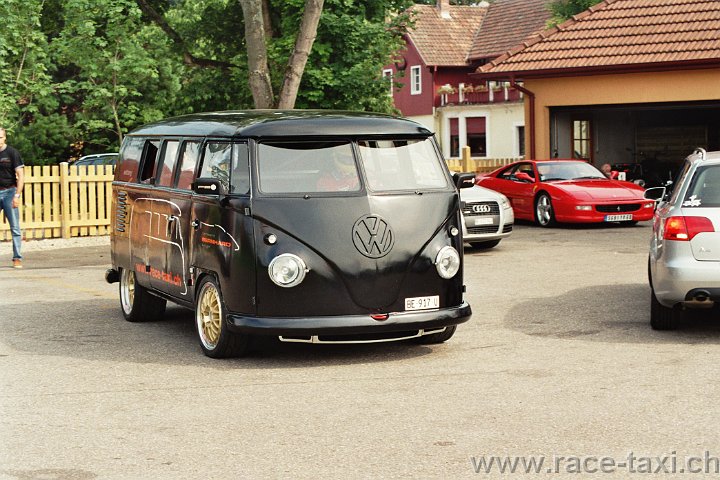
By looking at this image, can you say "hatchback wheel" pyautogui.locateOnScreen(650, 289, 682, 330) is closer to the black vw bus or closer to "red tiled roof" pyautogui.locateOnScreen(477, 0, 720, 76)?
the black vw bus

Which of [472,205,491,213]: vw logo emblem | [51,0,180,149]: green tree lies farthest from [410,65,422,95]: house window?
[472,205,491,213]: vw logo emblem

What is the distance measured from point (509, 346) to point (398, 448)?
383cm

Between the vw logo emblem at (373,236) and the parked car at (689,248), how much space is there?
2.43m

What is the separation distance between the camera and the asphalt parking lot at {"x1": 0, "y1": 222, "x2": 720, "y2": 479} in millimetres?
6781

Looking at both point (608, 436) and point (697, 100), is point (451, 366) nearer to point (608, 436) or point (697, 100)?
point (608, 436)

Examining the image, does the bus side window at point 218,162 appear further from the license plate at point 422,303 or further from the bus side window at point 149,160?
the license plate at point 422,303

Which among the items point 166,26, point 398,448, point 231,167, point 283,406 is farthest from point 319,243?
point 166,26

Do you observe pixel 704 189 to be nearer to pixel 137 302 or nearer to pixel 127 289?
pixel 137 302

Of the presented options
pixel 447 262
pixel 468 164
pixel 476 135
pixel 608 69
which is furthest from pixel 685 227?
pixel 476 135

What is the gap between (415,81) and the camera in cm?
6581

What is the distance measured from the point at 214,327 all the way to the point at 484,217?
34.8 feet

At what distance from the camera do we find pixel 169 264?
11328 millimetres

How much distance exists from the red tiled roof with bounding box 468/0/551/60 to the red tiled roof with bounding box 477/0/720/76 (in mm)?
28989

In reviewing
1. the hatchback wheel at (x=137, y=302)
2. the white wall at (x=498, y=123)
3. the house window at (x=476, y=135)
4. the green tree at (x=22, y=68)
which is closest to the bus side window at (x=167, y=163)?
the hatchback wheel at (x=137, y=302)
